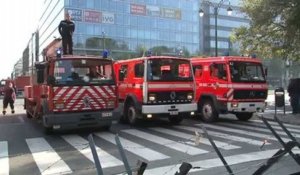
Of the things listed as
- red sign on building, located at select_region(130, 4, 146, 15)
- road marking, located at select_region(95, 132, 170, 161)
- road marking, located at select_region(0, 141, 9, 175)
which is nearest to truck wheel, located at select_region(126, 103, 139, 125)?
road marking, located at select_region(95, 132, 170, 161)

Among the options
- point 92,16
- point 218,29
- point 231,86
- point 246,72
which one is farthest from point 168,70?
point 218,29

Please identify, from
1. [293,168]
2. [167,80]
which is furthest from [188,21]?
→ [293,168]

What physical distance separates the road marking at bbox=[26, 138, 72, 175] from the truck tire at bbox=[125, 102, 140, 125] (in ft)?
12.2

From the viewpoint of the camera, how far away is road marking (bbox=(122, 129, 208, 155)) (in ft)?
34.1

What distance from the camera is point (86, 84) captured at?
13.1m

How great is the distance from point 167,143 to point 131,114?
4.05m

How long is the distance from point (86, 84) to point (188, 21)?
9964 cm

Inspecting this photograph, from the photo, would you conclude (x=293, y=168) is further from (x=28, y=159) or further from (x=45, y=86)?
(x=45, y=86)

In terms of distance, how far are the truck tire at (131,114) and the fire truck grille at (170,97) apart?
2.66 feet

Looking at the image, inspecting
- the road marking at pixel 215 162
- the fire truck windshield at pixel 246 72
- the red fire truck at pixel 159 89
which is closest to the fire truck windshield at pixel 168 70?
the red fire truck at pixel 159 89

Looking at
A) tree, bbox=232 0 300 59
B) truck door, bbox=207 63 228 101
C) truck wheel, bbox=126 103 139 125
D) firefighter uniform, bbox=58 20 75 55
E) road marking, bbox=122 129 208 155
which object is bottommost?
road marking, bbox=122 129 208 155

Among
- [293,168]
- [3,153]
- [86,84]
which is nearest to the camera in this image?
[293,168]

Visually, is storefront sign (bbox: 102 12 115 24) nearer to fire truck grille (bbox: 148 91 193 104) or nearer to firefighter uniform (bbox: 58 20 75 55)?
firefighter uniform (bbox: 58 20 75 55)

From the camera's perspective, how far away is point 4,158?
9828mm
